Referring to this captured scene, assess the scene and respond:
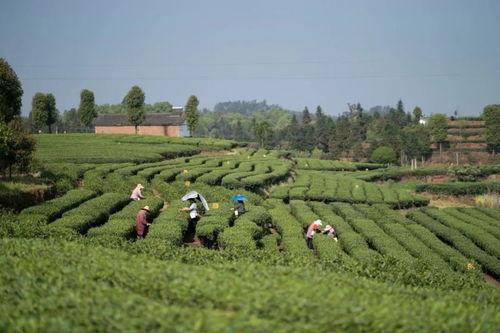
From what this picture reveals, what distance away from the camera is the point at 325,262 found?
14695mm

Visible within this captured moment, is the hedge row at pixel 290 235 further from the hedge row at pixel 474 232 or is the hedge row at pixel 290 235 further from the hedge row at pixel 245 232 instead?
the hedge row at pixel 474 232

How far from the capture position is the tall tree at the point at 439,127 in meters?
85.1

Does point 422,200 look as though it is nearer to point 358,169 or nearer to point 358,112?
point 358,169

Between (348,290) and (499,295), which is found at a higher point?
(348,290)

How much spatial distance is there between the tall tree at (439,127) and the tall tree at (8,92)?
69405 mm

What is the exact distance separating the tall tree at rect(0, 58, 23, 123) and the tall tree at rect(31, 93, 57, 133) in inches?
1625

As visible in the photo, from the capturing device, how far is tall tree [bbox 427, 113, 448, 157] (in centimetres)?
8512

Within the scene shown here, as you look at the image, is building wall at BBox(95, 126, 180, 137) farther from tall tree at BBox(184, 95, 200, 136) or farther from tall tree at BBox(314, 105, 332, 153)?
tall tree at BBox(314, 105, 332, 153)

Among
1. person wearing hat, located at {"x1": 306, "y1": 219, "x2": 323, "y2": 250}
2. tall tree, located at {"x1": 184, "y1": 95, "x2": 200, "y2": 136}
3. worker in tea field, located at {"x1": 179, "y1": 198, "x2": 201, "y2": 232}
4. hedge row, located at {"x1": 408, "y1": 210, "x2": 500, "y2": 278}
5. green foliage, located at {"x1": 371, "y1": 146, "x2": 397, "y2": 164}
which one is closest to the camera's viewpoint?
worker in tea field, located at {"x1": 179, "y1": 198, "x2": 201, "y2": 232}

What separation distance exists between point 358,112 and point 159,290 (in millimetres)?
98099

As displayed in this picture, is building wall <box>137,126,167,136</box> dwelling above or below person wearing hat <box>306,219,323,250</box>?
above

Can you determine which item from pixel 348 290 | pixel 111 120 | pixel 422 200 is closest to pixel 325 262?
pixel 348 290

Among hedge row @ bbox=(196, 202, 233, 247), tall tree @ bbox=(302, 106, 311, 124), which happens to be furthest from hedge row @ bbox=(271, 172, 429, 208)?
tall tree @ bbox=(302, 106, 311, 124)

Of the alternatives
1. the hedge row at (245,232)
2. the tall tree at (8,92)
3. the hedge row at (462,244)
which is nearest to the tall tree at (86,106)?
the tall tree at (8,92)
